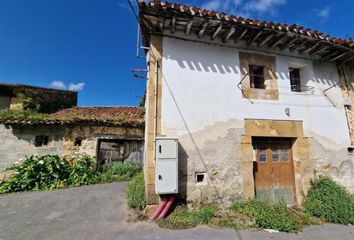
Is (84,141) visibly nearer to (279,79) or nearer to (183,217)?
(183,217)

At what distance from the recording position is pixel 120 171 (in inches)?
370

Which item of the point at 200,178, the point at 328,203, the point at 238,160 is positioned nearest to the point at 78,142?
the point at 200,178

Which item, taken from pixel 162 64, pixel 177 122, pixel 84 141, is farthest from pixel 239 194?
pixel 84 141

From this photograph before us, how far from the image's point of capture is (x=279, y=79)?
617cm

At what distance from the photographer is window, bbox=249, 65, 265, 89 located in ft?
21.2

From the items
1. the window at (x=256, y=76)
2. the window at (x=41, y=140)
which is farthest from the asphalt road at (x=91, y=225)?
the window at (x=256, y=76)

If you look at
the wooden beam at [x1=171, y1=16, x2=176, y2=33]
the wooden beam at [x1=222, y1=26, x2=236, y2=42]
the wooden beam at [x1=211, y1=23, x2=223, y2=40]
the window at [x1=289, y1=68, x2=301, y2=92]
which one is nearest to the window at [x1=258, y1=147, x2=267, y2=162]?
the window at [x1=289, y1=68, x2=301, y2=92]

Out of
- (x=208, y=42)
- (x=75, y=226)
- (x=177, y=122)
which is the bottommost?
(x=75, y=226)

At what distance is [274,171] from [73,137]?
28.8 ft

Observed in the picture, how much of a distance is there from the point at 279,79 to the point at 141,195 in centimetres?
554

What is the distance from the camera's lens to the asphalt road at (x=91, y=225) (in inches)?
155

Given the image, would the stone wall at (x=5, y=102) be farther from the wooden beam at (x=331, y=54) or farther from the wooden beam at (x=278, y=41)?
the wooden beam at (x=331, y=54)

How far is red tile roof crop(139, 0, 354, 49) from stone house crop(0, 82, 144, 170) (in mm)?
6370

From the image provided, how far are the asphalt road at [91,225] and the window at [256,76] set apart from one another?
4327 millimetres
